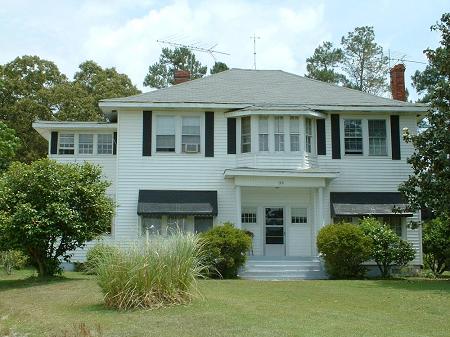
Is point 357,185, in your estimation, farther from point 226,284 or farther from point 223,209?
point 226,284

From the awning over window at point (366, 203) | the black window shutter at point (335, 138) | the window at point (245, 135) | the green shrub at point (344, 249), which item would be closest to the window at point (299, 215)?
the awning over window at point (366, 203)

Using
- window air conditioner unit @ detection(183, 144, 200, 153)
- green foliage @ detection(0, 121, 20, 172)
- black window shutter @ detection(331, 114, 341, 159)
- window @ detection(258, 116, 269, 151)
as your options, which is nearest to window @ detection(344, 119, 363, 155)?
black window shutter @ detection(331, 114, 341, 159)

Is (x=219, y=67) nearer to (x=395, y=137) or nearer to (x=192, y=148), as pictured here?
(x=192, y=148)

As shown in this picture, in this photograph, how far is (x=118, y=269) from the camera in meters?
11.5

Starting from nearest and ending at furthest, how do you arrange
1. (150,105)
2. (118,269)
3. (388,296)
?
(118,269)
(388,296)
(150,105)

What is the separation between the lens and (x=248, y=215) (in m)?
23.9

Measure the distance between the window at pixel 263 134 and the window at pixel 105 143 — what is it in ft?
20.8

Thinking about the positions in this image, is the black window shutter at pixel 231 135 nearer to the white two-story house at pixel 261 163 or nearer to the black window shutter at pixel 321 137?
the white two-story house at pixel 261 163

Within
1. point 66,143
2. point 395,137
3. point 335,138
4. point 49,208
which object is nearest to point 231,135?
point 335,138

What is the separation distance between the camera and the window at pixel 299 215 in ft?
78.7

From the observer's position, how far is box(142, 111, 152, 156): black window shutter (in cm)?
2348

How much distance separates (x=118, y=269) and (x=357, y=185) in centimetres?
1430

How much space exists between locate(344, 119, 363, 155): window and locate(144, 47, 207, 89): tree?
32.7 meters

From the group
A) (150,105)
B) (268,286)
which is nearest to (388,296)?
(268,286)
